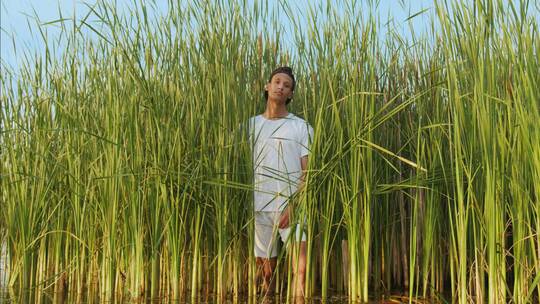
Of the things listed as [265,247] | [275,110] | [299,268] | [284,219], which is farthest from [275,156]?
[299,268]

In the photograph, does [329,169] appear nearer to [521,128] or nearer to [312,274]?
[312,274]

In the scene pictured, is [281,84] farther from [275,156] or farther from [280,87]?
[275,156]

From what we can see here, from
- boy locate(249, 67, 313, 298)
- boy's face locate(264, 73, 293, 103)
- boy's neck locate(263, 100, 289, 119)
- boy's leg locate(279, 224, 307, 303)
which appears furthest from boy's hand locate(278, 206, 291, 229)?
boy's face locate(264, 73, 293, 103)

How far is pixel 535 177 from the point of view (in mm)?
2910

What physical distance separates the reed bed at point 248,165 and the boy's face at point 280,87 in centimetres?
16

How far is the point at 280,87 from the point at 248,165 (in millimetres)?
613

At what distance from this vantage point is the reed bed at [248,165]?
3248 mm

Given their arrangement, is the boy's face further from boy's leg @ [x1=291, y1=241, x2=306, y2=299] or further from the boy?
boy's leg @ [x1=291, y1=241, x2=306, y2=299]

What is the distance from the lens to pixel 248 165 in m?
3.75

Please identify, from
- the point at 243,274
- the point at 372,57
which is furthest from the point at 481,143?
the point at 243,274

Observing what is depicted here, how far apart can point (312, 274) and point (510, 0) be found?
2011 millimetres

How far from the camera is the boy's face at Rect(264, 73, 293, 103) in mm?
4012

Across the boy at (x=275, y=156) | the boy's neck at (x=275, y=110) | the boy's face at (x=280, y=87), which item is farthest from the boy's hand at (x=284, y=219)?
the boy's face at (x=280, y=87)

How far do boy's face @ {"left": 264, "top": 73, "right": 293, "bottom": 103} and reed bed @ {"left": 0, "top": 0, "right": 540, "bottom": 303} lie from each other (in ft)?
0.53
